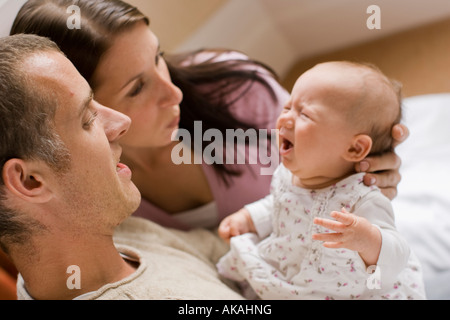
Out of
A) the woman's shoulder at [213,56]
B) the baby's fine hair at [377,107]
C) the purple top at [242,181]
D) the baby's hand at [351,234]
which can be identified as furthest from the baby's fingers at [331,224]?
the woman's shoulder at [213,56]

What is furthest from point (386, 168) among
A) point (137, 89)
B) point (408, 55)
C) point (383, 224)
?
point (137, 89)

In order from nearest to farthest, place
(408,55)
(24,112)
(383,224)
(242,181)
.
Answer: (24,112)
(383,224)
(408,55)
(242,181)

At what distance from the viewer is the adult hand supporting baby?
602 mm

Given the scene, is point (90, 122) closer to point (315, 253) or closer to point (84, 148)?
point (84, 148)

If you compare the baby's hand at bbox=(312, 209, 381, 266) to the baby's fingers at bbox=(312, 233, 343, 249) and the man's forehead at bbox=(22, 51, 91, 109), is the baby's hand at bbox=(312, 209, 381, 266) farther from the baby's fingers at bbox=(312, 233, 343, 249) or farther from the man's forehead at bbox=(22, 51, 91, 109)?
the man's forehead at bbox=(22, 51, 91, 109)

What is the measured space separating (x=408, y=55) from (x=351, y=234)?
343mm

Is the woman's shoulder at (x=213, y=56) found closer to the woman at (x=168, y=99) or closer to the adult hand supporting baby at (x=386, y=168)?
the woman at (x=168, y=99)

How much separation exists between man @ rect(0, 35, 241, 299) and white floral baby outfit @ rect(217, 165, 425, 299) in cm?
8

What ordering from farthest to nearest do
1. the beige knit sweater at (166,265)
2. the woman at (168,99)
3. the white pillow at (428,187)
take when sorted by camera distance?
the white pillow at (428,187), the beige knit sweater at (166,265), the woman at (168,99)

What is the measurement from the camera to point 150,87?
66 cm

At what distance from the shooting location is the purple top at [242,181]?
914 mm

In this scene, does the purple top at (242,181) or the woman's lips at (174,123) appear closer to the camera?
the woman's lips at (174,123)

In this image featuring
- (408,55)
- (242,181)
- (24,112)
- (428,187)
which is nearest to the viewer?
(24,112)

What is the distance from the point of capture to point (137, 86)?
2.12 ft
